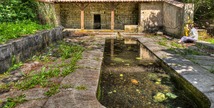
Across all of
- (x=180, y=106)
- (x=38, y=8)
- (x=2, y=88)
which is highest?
(x=38, y=8)

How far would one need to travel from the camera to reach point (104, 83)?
548 centimetres

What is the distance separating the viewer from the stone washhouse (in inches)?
542

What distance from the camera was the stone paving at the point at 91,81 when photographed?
3758mm

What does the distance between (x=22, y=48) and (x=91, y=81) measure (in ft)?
9.01

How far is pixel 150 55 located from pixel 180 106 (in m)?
4.56

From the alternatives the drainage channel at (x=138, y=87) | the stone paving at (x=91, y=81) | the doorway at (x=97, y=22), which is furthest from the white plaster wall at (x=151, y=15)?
the drainage channel at (x=138, y=87)

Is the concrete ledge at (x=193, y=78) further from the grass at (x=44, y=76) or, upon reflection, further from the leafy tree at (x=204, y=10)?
the leafy tree at (x=204, y=10)

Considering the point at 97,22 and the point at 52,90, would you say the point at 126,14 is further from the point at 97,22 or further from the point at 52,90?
the point at 52,90

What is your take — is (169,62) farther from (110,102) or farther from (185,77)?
(110,102)

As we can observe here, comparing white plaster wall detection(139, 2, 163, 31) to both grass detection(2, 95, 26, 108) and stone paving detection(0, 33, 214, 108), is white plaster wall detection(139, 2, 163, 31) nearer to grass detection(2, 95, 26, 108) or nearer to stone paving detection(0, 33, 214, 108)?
stone paving detection(0, 33, 214, 108)

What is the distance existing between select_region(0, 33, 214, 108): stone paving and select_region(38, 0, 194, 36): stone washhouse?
21.1 ft

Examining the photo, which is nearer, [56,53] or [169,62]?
[169,62]

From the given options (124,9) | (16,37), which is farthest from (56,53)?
(124,9)

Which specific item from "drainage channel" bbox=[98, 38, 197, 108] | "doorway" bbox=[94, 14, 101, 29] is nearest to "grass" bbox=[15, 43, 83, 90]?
"drainage channel" bbox=[98, 38, 197, 108]
